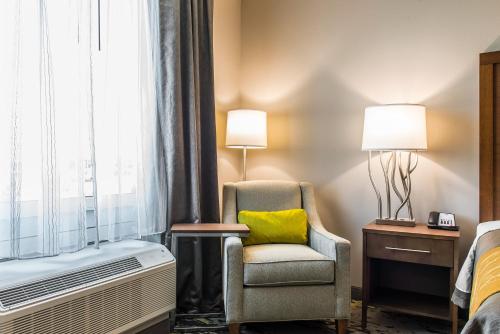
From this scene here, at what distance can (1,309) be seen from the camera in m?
1.43

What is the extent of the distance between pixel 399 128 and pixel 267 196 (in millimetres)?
991

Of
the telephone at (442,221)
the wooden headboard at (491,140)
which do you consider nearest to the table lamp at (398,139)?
the telephone at (442,221)

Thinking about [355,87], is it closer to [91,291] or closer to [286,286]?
[286,286]

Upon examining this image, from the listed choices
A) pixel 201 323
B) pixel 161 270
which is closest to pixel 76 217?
pixel 161 270

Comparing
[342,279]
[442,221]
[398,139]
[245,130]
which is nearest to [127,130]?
[245,130]

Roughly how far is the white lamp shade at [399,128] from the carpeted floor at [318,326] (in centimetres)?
109

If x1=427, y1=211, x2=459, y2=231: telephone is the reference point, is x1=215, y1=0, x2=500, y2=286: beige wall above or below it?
above

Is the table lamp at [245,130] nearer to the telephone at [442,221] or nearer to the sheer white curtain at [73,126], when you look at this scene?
the sheer white curtain at [73,126]

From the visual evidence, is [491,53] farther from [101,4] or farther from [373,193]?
[101,4]

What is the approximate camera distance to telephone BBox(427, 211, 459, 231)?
2.45 metres

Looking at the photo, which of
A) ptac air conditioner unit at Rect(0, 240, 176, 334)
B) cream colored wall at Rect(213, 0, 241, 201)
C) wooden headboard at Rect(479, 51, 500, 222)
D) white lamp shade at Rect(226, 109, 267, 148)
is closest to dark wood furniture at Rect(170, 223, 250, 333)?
ptac air conditioner unit at Rect(0, 240, 176, 334)

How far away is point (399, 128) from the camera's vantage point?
2.45m

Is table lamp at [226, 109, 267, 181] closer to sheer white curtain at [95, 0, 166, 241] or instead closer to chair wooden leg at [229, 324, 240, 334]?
sheer white curtain at [95, 0, 166, 241]

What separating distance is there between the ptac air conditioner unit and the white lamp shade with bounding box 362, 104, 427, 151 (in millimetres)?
1436
